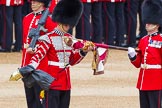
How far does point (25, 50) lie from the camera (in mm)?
9570

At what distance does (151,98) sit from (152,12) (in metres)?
0.97

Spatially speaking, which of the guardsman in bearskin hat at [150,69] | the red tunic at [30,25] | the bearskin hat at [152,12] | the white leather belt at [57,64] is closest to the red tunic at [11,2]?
the red tunic at [30,25]

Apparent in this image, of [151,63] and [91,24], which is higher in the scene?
[151,63]

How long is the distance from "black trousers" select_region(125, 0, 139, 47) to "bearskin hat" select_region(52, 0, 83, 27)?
6.94 meters

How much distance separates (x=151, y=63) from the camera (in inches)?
366

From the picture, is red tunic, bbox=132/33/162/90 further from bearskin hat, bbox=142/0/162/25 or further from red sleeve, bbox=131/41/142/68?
bearskin hat, bbox=142/0/162/25

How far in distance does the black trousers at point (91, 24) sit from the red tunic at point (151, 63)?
5.75 metres

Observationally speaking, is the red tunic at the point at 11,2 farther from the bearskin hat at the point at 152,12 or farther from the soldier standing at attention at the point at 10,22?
the bearskin hat at the point at 152,12

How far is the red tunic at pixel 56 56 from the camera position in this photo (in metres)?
8.81

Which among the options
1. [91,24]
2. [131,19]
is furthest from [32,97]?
[131,19]

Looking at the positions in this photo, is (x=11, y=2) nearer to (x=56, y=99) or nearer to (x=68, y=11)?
(x=68, y=11)

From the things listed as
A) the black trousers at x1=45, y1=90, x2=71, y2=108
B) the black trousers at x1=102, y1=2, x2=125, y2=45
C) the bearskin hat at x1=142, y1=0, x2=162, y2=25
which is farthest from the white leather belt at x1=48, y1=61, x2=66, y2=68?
the black trousers at x1=102, y1=2, x2=125, y2=45

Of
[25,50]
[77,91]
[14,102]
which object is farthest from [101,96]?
[25,50]

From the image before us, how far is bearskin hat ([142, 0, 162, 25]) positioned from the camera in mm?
9484
